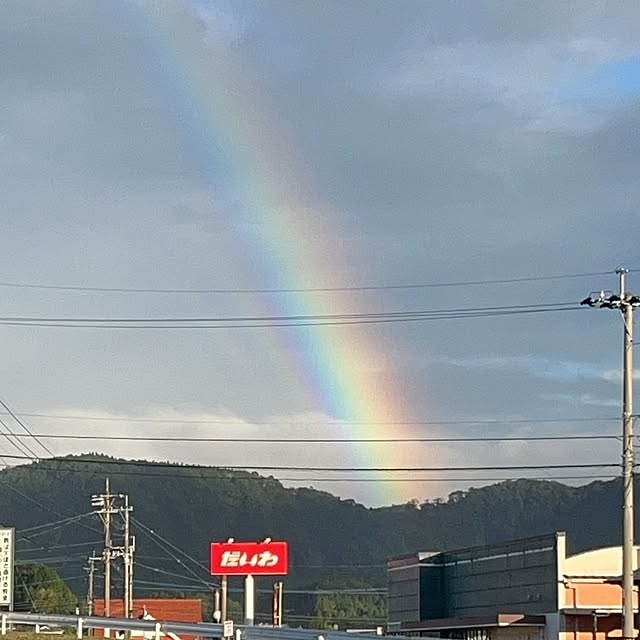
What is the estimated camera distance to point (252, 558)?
42.1 m

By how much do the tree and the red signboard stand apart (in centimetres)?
9196

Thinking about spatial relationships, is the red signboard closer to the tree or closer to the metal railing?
the metal railing

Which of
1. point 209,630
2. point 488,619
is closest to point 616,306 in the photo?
point 209,630

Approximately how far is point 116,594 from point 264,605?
21.4m

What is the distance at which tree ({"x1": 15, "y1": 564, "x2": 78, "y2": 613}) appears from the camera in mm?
134500

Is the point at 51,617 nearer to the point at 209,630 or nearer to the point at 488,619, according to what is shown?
the point at 209,630

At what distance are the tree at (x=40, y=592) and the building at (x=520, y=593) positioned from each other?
155 ft

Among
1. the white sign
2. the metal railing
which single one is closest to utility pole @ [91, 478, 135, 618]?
the white sign

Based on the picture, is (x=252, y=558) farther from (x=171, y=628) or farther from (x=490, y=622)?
(x=490, y=622)

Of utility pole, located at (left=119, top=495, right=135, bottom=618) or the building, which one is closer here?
the building

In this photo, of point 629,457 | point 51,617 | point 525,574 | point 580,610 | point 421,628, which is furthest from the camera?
point 421,628

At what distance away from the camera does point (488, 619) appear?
261ft

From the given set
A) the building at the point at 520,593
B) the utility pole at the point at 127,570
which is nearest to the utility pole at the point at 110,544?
the utility pole at the point at 127,570

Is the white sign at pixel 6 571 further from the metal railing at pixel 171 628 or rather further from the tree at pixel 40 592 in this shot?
the tree at pixel 40 592
